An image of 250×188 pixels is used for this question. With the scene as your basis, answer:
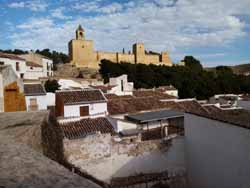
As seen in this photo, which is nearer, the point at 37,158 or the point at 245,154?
the point at 37,158

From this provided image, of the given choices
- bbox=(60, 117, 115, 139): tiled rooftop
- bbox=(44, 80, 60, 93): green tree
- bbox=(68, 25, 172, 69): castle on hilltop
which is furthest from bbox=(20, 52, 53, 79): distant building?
bbox=(60, 117, 115, 139): tiled rooftop

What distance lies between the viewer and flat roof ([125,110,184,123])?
49.9ft

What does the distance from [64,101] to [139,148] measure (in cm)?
803

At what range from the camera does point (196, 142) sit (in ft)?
33.5

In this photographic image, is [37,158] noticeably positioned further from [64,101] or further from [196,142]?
[64,101]

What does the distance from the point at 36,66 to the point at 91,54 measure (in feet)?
87.9

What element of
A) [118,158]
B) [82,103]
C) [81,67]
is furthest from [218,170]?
[81,67]

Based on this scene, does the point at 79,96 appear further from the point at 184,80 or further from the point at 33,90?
the point at 184,80

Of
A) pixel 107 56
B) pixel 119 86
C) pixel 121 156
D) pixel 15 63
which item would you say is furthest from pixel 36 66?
pixel 121 156

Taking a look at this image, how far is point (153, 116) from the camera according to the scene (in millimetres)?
15781

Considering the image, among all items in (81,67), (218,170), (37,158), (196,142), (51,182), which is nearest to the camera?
(51,182)

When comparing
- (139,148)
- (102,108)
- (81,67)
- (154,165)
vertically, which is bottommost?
(154,165)

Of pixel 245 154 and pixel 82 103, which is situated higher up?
pixel 82 103

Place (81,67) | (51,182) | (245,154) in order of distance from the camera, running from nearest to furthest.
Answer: (51,182) → (245,154) → (81,67)
